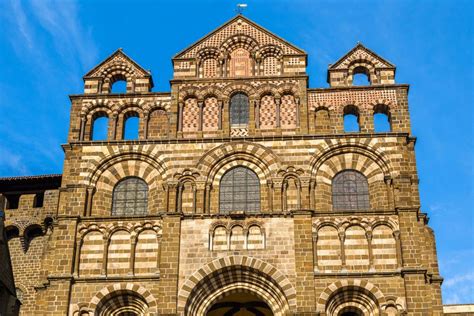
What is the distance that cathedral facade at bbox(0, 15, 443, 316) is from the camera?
28469 mm

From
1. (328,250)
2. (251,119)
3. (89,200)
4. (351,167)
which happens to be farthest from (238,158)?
(89,200)

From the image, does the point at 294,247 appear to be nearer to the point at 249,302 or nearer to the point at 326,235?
the point at 326,235

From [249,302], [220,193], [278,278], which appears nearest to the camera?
[278,278]

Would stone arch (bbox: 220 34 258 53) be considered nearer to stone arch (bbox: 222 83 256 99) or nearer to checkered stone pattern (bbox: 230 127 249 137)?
stone arch (bbox: 222 83 256 99)

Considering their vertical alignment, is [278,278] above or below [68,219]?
→ below

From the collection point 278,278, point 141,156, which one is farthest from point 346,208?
point 141,156

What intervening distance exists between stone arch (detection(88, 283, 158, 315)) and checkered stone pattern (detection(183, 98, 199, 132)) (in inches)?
278

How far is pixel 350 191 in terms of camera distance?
3031cm

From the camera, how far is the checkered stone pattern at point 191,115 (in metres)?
32.1

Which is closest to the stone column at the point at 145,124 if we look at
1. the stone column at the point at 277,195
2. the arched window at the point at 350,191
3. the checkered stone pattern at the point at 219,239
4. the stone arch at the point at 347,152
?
the checkered stone pattern at the point at 219,239

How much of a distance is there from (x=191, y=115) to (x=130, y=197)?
4.37 metres

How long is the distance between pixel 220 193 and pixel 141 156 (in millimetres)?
3610

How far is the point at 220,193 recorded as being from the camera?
3050 centimetres

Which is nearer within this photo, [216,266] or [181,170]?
[216,266]
